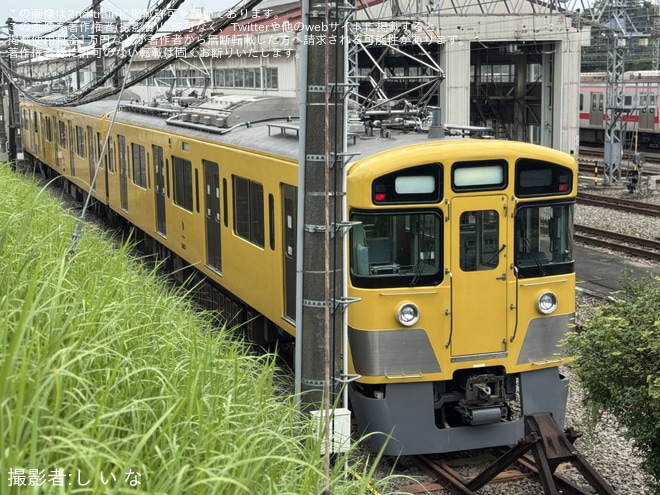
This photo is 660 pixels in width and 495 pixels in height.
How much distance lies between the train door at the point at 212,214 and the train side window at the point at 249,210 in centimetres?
65

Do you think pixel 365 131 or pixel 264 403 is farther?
pixel 365 131

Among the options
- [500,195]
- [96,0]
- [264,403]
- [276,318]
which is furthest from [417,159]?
[96,0]

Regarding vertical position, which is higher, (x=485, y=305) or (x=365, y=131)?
(x=365, y=131)

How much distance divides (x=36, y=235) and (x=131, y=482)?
428cm

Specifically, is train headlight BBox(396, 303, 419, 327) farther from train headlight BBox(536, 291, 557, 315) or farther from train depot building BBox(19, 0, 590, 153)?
train depot building BBox(19, 0, 590, 153)

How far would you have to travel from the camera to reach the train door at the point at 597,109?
35031mm

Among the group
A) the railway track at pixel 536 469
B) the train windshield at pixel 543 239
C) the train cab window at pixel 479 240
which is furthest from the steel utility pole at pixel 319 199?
the train windshield at pixel 543 239

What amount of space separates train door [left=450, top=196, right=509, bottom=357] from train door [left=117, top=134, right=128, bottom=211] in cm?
904

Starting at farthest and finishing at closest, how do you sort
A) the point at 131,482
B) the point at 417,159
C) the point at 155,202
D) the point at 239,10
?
1. the point at 155,202
2. the point at 239,10
3. the point at 417,159
4. the point at 131,482

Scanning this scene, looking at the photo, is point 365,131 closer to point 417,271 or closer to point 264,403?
point 417,271

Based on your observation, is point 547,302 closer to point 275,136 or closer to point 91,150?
point 275,136

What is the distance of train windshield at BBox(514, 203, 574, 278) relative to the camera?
707cm

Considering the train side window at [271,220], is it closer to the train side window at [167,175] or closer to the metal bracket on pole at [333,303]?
the metal bracket on pole at [333,303]

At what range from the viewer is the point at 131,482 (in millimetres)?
3189
